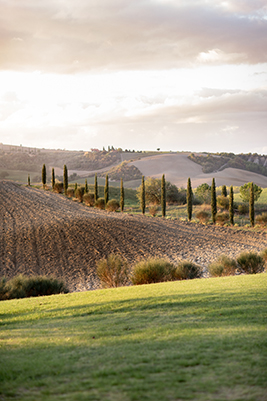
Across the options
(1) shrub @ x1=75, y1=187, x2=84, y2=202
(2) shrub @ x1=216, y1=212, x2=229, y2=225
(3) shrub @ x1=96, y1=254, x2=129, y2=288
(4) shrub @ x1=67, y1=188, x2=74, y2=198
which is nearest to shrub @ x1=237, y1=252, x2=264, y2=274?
(3) shrub @ x1=96, y1=254, x2=129, y2=288

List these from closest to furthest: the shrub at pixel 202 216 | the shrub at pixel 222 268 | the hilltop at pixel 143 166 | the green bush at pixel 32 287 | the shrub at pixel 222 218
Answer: the green bush at pixel 32 287, the shrub at pixel 222 268, the shrub at pixel 222 218, the shrub at pixel 202 216, the hilltop at pixel 143 166

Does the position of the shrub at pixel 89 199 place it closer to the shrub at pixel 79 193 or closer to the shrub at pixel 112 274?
the shrub at pixel 79 193

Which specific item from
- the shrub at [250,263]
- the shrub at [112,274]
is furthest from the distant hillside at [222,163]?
the shrub at [112,274]

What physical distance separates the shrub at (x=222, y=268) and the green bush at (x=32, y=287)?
6.62 m

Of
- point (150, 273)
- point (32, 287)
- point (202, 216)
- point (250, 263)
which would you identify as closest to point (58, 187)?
point (202, 216)

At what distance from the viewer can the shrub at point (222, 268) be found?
1620 cm

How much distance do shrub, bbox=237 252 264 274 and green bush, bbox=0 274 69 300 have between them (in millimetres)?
8414

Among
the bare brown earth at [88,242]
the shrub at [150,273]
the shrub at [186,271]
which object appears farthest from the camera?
the bare brown earth at [88,242]

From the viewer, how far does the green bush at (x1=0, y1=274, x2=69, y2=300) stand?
13640 millimetres

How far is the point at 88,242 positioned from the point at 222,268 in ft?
45.0

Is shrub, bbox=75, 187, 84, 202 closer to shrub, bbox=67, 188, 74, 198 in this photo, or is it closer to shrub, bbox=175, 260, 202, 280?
shrub, bbox=67, 188, 74, 198

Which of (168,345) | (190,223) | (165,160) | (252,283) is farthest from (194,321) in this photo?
(165,160)

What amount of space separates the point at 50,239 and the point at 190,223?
663 inches

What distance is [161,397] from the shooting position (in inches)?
147
